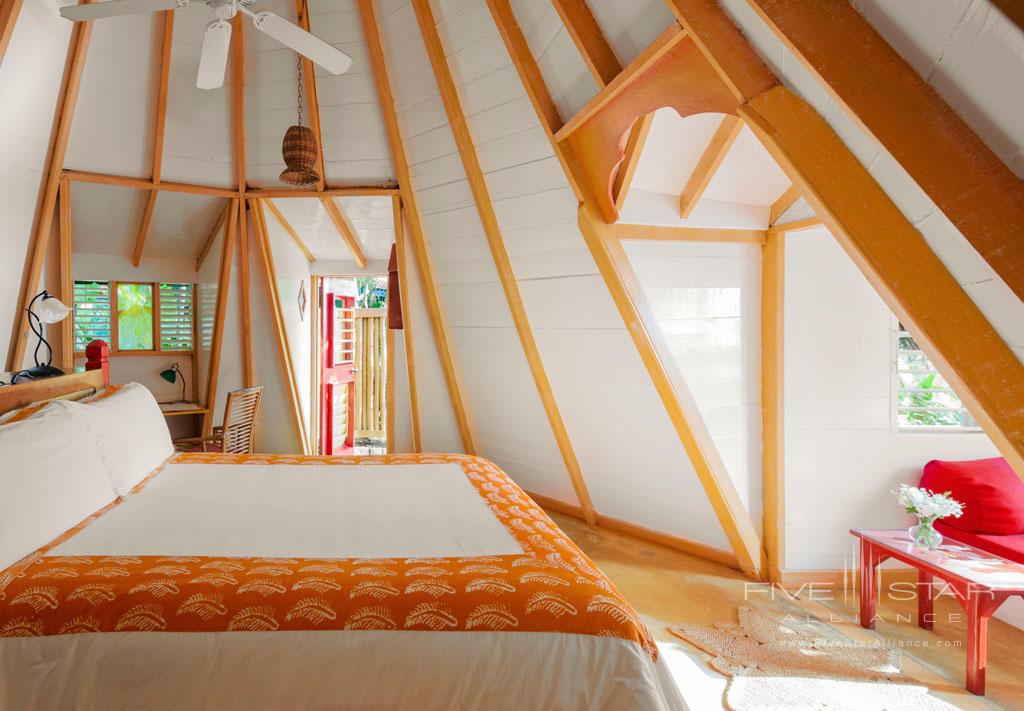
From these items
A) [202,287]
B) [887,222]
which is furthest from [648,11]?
[202,287]

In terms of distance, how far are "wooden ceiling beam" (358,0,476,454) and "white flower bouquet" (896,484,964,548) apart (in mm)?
2747

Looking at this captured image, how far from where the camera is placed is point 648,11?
69.8 inches

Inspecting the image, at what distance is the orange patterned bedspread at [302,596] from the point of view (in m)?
1.20

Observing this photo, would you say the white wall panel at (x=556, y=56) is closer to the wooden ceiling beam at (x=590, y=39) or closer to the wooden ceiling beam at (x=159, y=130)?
the wooden ceiling beam at (x=590, y=39)

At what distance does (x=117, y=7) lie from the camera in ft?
7.00

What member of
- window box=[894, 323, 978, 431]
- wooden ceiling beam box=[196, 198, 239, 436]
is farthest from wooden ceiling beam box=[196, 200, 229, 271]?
window box=[894, 323, 978, 431]

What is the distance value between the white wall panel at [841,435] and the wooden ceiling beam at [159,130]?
13.1ft

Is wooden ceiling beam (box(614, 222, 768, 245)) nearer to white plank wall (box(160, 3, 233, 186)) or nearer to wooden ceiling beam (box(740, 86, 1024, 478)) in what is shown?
wooden ceiling beam (box(740, 86, 1024, 478))

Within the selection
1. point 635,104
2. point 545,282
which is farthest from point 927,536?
point 635,104

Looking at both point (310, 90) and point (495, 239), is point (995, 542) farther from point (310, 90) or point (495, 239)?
point (310, 90)

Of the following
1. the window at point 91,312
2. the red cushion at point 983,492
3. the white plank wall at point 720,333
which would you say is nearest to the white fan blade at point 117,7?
the white plank wall at point 720,333

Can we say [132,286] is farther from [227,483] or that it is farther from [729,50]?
[729,50]

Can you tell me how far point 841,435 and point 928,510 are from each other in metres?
0.59

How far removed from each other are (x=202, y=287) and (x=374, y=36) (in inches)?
104
